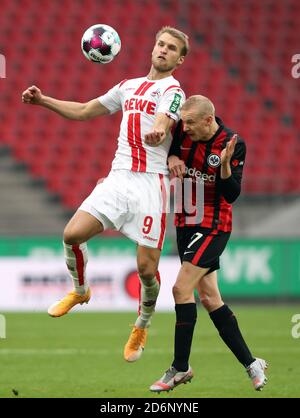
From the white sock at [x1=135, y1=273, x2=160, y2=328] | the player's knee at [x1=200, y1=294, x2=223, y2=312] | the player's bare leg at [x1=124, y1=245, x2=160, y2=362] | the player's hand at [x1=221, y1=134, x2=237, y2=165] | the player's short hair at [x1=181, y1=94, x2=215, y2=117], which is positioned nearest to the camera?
the player's hand at [x1=221, y1=134, x2=237, y2=165]

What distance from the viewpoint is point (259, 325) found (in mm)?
13891

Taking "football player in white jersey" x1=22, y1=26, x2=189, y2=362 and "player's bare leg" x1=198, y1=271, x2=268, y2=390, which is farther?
"football player in white jersey" x1=22, y1=26, x2=189, y2=362

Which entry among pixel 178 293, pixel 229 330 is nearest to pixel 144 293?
pixel 178 293

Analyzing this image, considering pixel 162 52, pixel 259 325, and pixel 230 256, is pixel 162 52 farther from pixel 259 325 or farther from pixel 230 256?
pixel 230 256

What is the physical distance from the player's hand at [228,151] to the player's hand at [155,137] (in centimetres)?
45

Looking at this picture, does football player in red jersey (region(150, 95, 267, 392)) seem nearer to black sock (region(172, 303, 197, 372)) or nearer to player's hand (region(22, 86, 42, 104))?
black sock (region(172, 303, 197, 372))

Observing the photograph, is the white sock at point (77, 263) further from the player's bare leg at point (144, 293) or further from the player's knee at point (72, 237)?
the player's bare leg at point (144, 293)

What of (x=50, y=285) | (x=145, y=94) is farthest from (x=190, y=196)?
(x=50, y=285)

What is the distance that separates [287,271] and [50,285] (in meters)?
3.83

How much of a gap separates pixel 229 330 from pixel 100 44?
94.6 inches

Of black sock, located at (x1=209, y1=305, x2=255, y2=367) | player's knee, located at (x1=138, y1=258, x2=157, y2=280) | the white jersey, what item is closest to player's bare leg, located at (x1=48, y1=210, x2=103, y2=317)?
player's knee, located at (x1=138, y1=258, x2=157, y2=280)

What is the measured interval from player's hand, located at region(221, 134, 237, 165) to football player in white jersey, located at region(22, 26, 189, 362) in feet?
1.97

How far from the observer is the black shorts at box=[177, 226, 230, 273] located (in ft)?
25.3
